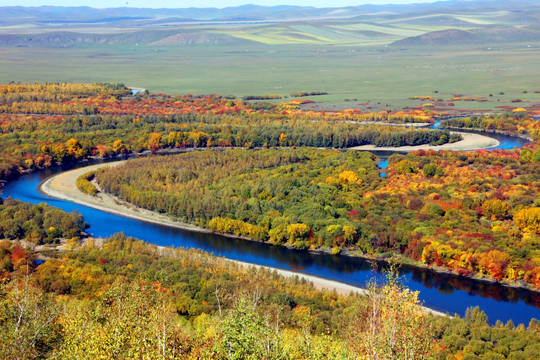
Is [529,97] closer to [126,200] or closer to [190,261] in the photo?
[126,200]

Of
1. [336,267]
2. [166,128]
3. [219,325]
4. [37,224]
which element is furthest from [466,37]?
[219,325]

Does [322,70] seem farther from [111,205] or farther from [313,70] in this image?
[111,205]

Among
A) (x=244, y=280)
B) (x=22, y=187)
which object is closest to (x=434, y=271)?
(x=244, y=280)

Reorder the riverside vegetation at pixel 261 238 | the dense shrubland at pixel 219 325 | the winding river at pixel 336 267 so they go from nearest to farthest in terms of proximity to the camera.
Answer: the dense shrubland at pixel 219 325 → the riverside vegetation at pixel 261 238 → the winding river at pixel 336 267

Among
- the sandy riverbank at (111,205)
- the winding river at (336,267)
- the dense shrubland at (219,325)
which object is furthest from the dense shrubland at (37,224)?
the dense shrubland at (219,325)

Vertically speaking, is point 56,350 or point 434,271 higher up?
point 56,350

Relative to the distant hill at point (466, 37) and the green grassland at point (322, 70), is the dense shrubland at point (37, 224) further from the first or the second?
the distant hill at point (466, 37)
